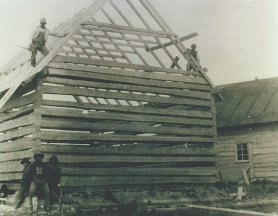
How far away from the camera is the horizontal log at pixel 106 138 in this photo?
47.4 feet

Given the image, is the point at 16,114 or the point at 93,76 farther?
the point at 16,114

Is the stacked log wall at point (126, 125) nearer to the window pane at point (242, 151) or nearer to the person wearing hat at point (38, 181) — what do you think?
the person wearing hat at point (38, 181)

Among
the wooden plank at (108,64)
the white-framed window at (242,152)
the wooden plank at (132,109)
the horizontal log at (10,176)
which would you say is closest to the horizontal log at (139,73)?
the wooden plank at (108,64)

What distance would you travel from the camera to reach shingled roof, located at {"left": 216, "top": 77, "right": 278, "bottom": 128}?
24.9 meters

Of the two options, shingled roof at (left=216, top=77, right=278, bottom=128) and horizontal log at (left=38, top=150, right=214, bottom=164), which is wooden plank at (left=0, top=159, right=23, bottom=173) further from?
shingled roof at (left=216, top=77, right=278, bottom=128)

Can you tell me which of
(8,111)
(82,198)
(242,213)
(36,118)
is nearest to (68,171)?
(82,198)

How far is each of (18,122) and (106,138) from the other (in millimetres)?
3060

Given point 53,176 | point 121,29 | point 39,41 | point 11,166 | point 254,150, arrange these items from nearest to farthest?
point 53,176 < point 39,41 < point 11,166 < point 121,29 < point 254,150

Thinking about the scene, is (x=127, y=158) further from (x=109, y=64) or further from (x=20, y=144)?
(x=20, y=144)

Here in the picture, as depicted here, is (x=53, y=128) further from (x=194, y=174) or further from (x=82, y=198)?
(x=194, y=174)

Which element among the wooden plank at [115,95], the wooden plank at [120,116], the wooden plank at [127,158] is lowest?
the wooden plank at [127,158]

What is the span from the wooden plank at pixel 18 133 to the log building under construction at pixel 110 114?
34 mm

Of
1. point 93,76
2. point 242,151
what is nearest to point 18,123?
point 93,76

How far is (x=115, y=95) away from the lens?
16.1 m
